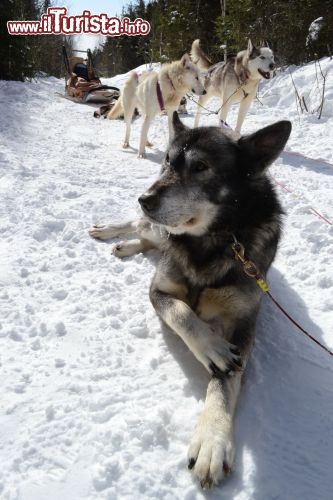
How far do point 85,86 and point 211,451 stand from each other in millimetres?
11918

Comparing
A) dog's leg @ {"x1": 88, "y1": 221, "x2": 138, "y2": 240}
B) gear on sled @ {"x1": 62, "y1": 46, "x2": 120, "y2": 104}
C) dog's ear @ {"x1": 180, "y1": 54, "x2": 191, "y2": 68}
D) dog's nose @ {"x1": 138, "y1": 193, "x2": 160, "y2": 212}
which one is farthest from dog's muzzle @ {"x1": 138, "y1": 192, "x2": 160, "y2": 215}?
gear on sled @ {"x1": 62, "y1": 46, "x2": 120, "y2": 104}

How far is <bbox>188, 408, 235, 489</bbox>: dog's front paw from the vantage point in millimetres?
1410

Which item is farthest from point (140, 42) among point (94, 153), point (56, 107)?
point (94, 153)

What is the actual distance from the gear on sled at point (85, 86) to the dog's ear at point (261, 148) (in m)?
9.28

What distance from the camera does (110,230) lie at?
3.43m

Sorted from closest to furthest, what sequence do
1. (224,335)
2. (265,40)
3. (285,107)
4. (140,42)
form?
(224,335) → (285,107) → (265,40) → (140,42)

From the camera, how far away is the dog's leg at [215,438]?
1.42 metres

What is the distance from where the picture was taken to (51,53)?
84.1 ft

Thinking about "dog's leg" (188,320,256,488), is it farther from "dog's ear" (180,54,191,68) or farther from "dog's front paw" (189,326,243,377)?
"dog's ear" (180,54,191,68)

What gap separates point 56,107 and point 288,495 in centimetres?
1034

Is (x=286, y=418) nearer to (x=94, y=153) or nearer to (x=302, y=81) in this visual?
(x=94, y=153)

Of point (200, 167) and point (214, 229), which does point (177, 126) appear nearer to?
point (200, 167)

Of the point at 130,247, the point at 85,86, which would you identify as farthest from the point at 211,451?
the point at 85,86

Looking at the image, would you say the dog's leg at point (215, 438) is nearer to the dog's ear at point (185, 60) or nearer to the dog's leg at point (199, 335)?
the dog's leg at point (199, 335)
